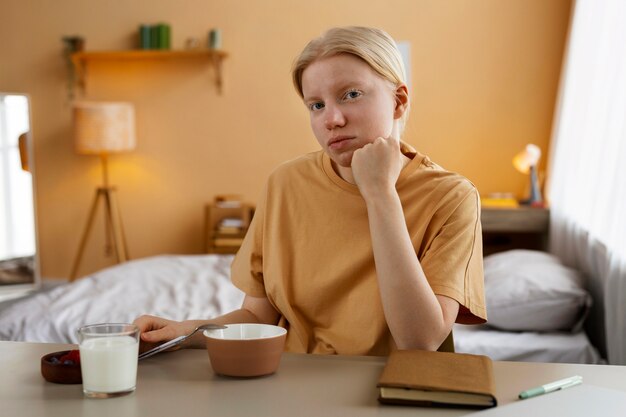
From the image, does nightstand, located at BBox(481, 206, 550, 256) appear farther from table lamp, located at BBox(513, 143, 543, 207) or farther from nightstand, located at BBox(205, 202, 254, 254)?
nightstand, located at BBox(205, 202, 254, 254)

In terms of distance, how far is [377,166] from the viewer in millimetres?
1252

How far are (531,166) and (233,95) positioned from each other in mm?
1857

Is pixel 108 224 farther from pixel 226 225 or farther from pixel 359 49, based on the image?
pixel 359 49

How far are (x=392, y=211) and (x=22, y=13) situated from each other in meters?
4.41

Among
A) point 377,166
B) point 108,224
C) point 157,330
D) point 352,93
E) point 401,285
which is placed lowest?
point 108,224

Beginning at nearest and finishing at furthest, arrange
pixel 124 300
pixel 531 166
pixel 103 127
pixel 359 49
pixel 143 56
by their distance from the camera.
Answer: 1. pixel 359 49
2. pixel 124 300
3. pixel 531 166
4. pixel 103 127
5. pixel 143 56

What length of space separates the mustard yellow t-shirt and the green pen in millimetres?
280

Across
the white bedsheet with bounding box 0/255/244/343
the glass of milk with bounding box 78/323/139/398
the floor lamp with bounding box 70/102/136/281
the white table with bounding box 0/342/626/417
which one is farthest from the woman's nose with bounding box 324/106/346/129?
the floor lamp with bounding box 70/102/136/281

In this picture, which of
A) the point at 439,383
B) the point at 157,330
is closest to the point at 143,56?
the point at 157,330

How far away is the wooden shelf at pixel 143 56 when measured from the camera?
466 cm

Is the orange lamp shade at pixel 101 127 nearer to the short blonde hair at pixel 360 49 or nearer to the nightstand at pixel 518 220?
the nightstand at pixel 518 220

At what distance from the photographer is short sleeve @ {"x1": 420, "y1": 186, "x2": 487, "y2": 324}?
127 cm

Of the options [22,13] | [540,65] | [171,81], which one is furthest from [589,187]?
[22,13]

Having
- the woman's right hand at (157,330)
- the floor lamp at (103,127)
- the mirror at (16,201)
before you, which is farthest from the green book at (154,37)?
the woman's right hand at (157,330)
